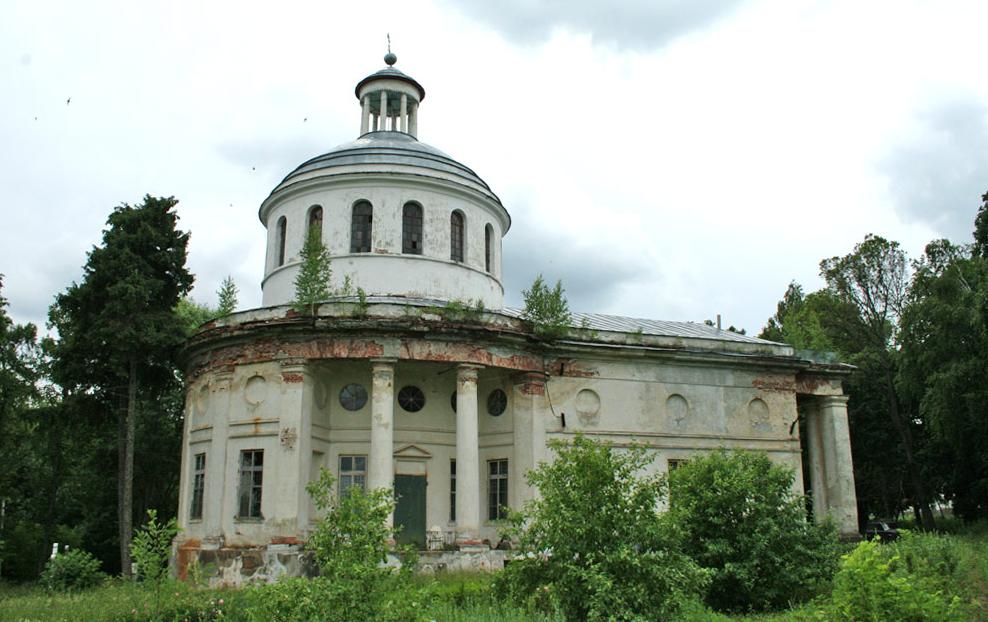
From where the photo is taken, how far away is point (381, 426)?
62.5 ft

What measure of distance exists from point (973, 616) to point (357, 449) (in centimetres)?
1389

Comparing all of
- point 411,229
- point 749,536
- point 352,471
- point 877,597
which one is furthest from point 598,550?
point 411,229

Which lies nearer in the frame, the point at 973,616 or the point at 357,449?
the point at 973,616

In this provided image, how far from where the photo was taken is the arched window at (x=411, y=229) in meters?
23.3

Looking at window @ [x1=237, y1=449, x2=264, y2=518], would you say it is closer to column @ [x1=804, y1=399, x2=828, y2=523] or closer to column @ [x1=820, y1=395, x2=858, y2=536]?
column @ [x1=804, y1=399, x2=828, y2=523]

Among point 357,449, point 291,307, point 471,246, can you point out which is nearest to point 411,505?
point 357,449

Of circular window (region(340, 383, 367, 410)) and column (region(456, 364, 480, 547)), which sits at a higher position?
circular window (region(340, 383, 367, 410))

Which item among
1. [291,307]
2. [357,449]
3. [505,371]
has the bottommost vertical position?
[357,449]

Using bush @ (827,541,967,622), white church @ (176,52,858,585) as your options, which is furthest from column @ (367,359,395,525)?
bush @ (827,541,967,622)

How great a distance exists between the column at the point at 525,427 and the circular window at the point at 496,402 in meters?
0.65

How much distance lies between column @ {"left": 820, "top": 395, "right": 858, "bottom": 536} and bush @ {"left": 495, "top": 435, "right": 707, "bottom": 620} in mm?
16202

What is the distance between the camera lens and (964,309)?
2650 cm

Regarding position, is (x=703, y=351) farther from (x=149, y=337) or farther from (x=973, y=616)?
(x=149, y=337)

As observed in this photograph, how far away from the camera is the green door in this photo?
818 inches
